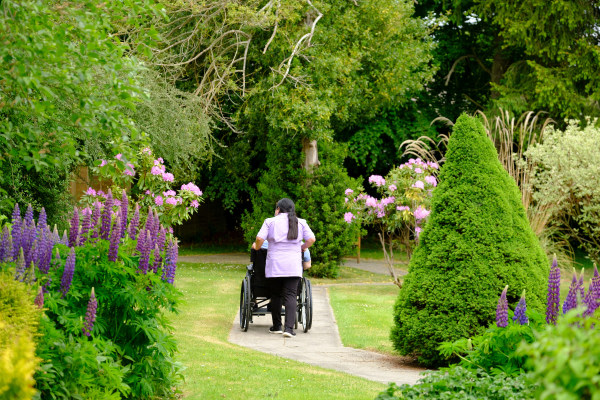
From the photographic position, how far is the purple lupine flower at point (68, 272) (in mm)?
4902

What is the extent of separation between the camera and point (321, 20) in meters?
18.7

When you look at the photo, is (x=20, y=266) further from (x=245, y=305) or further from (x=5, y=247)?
(x=245, y=305)

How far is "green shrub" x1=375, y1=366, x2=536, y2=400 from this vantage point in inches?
172

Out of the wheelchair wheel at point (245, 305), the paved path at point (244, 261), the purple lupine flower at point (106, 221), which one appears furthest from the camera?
the paved path at point (244, 261)

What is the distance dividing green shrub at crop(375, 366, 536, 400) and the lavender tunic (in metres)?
4.73

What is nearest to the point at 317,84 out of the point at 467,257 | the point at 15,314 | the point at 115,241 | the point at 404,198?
the point at 404,198

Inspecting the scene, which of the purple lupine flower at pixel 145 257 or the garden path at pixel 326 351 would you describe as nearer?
the purple lupine flower at pixel 145 257

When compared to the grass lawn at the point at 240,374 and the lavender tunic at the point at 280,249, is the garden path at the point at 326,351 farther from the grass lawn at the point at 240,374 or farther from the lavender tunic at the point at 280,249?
the lavender tunic at the point at 280,249

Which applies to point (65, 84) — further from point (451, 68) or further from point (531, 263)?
point (451, 68)

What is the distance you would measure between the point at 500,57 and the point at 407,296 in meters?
20.3

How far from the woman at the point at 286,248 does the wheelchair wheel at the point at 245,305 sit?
44cm

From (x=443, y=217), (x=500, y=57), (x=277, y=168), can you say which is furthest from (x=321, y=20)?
(x=443, y=217)

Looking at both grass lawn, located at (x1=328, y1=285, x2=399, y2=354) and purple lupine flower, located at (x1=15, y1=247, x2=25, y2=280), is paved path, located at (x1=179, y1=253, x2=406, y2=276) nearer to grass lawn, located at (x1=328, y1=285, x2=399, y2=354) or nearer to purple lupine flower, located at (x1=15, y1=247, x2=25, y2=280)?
grass lawn, located at (x1=328, y1=285, x2=399, y2=354)

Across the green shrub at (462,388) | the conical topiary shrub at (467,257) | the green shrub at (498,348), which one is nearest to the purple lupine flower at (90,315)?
the green shrub at (462,388)
